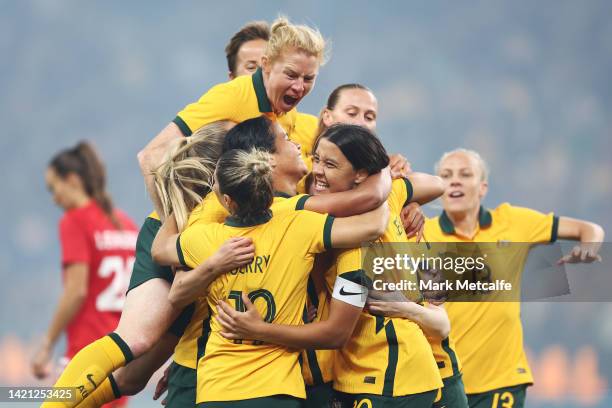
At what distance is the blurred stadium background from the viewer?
1207cm

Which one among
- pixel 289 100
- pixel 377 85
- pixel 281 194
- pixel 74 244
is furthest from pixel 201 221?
pixel 377 85

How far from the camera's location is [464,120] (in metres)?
12.5

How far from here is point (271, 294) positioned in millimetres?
3283

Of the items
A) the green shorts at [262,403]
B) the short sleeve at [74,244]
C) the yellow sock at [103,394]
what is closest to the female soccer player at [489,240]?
the yellow sock at [103,394]

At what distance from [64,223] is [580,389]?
6.62 m

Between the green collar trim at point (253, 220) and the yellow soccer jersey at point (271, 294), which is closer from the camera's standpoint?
the yellow soccer jersey at point (271, 294)

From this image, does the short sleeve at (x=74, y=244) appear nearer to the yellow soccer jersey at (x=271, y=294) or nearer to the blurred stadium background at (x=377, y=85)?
the yellow soccer jersey at (x=271, y=294)

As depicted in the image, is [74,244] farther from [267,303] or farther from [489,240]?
[267,303]

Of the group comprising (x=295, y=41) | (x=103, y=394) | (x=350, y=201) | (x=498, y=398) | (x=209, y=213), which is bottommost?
(x=103, y=394)

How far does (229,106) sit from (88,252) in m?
2.76

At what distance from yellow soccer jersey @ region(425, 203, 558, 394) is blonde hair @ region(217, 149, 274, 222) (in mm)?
2199

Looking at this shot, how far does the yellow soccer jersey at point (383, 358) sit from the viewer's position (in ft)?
11.3

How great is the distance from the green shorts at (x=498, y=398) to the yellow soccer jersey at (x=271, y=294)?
6.69ft

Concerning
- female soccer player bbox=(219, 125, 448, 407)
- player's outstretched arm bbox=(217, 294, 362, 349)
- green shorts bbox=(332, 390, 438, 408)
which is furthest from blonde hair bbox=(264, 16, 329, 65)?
green shorts bbox=(332, 390, 438, 408)
